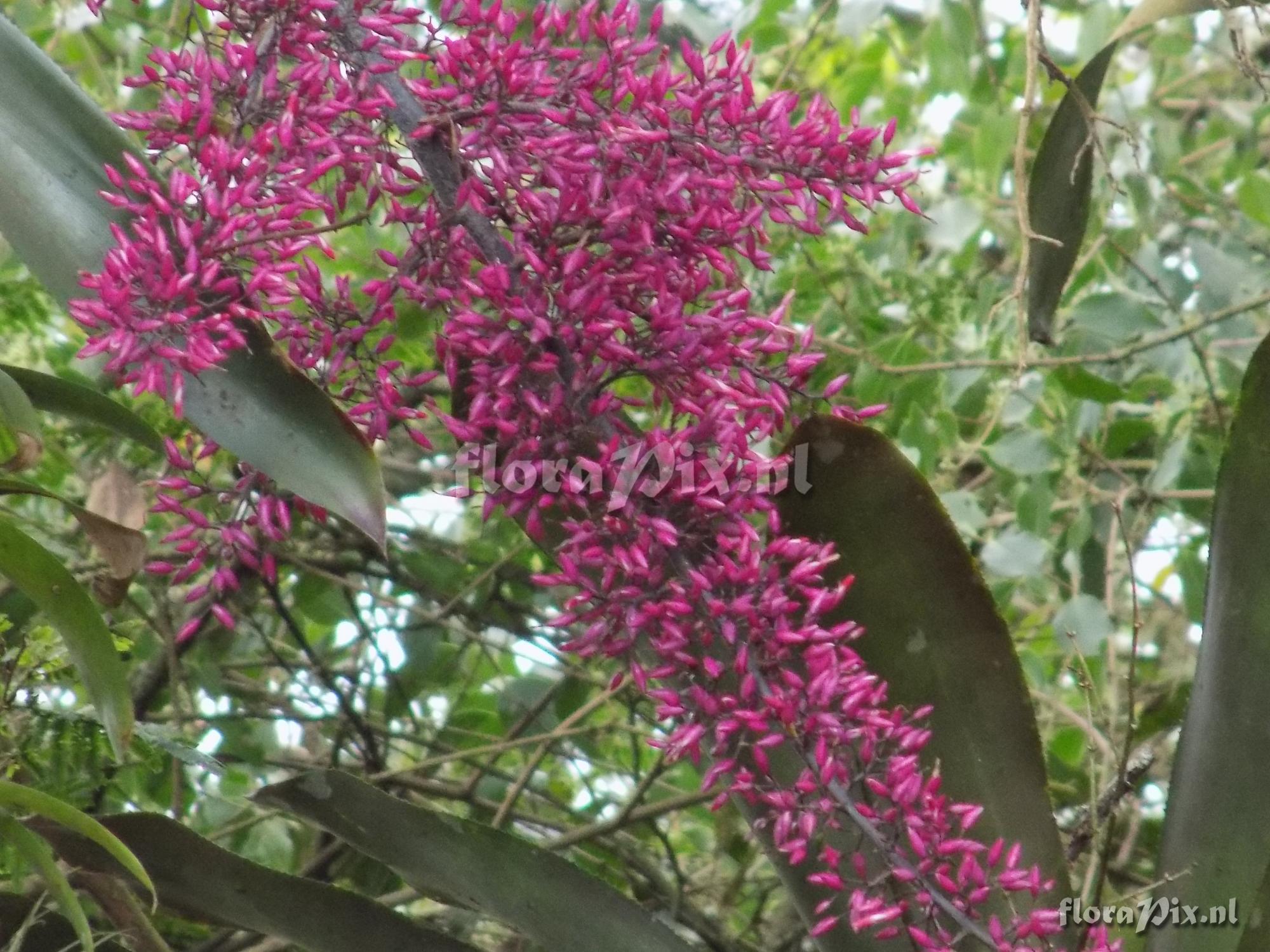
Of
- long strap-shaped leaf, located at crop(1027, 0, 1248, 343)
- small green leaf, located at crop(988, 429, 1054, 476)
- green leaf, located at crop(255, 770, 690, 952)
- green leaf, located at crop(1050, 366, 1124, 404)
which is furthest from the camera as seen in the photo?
small green leaf, located at crop(988, 429, 1054, 476)

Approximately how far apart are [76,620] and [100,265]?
22 centimetres

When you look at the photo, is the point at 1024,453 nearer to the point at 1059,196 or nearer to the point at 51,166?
the point at 1059,196

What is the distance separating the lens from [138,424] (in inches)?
35.7

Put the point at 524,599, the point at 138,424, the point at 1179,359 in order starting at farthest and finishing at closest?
the point at 524,599 < the point at 1179,359 < the point at 138,424

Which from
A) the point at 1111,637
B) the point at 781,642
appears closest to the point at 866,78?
the point at 1111,637

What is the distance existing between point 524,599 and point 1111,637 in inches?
27.4

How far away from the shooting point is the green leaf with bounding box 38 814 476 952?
0.93 metres

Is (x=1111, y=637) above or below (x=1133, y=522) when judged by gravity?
below

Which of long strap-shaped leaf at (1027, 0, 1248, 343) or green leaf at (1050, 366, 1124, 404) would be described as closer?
long strap-shaped leaf at (1027, 0, 1248, 343)

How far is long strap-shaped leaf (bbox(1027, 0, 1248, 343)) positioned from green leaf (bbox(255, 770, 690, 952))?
1.67 feet

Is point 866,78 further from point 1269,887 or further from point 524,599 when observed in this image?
point 1269,887

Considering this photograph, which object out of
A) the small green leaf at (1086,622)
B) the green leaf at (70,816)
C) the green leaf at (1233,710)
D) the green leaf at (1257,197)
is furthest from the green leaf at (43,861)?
the green leaf at (1257,197)

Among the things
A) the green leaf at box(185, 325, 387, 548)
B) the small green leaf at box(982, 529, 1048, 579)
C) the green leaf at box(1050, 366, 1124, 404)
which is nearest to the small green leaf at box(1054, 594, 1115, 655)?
the small green leaf at box(982, 529, 1048, 579)

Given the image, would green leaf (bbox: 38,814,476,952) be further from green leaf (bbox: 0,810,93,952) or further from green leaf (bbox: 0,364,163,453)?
green leaf (bbox: 0,364,163,453)
